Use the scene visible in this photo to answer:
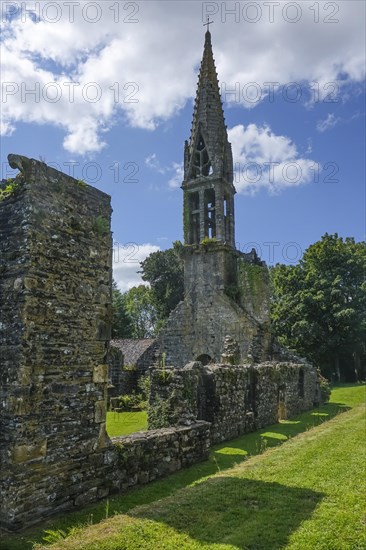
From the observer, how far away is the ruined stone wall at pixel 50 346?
20.7 ft

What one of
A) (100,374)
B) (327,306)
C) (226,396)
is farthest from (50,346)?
(327,306)

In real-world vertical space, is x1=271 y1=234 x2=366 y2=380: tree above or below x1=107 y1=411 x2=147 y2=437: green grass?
above

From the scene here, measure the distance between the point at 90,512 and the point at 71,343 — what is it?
2.52 meters

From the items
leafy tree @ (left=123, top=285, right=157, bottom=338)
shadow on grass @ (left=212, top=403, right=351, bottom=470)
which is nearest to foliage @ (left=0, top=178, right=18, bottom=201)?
shadow on grass @ (left=212, top=403, right=351, bottom=470)

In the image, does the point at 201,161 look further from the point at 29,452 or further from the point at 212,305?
the point at 29,452

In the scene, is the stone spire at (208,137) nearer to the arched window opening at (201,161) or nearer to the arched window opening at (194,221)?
the arched window opening at (201,161)

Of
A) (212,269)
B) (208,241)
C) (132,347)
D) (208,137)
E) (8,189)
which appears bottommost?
(132,347)

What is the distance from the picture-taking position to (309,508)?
684 cm

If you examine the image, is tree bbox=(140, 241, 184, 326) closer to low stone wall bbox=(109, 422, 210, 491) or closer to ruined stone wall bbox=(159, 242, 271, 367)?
ruined stone wall bbox=(159, 242, 271, 367)

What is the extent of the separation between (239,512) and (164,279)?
4311 cm

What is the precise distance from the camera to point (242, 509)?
6.80 metres

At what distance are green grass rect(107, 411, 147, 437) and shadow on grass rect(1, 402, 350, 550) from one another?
140 inches

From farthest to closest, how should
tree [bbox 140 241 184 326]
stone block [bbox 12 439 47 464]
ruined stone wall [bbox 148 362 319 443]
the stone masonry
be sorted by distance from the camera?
tree [bbox 140 241 184 326] < the stone masonry < ruined stone wall [bbox 148 362 319 443] < stone block [bbox 12 439 47 464]

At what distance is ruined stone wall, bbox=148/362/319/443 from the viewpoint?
10.7m
